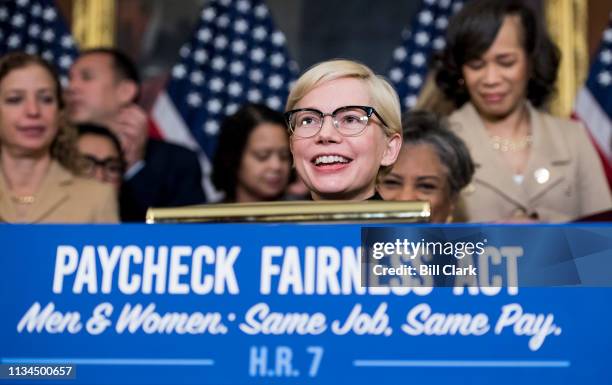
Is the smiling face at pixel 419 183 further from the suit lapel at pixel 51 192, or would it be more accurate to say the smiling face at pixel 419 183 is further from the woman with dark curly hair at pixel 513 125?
the suit lapel at pixel 51 192

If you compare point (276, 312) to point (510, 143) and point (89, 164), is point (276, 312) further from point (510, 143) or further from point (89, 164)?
point (89, 164)

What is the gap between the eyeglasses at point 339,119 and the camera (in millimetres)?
1977

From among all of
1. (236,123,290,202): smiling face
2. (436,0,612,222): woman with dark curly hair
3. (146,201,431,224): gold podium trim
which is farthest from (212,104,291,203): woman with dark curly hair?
(146,201,431,224): gold podium trim

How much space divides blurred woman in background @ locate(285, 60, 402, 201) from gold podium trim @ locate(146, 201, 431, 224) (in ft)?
1.37

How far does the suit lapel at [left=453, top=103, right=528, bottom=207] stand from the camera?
3.30 metres

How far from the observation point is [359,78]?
204 cm

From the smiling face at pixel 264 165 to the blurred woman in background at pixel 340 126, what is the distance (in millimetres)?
1853

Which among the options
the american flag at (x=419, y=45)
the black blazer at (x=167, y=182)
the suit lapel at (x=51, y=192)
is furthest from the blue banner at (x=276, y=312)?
the american flag at (x=419, y=45)

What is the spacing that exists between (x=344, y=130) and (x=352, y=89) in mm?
92

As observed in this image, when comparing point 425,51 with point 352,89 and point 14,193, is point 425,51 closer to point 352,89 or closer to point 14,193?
point 14,193

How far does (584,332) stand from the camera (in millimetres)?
1389

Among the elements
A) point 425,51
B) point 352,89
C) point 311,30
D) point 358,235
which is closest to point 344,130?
point 352,89

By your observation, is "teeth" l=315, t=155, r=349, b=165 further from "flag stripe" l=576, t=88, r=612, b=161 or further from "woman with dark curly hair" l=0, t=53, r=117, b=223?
"flag stripe" l=576, t=88, r=612, b=161

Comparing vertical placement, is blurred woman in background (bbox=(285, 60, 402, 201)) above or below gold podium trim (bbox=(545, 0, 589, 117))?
below
